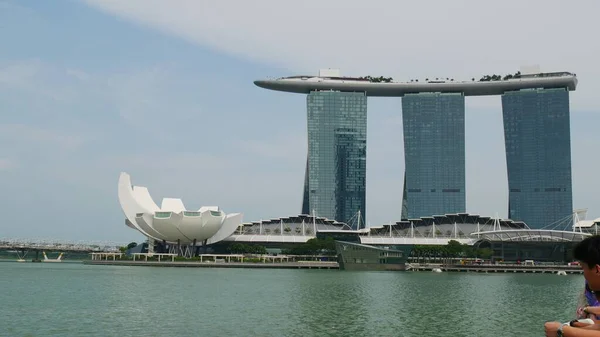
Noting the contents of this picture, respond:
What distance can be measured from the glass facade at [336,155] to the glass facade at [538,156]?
107 feet

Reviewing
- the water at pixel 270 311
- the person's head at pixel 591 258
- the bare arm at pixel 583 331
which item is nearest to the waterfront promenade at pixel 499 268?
the water at pixel 270 311

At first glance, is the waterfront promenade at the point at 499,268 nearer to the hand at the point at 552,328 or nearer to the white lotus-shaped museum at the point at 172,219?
the white lotus-shaped museum at the point at 172,219

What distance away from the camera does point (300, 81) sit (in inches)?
6693

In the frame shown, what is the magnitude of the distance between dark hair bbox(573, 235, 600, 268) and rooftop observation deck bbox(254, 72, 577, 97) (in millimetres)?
163680

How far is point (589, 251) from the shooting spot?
4.95m

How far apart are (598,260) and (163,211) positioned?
116947mm

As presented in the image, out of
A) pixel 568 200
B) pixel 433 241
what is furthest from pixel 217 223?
pixel 568 200

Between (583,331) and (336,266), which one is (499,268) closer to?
(336,266)

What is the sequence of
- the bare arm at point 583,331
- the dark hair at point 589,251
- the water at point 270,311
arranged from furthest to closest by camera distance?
the water at point 270,311 < the dark hair at point 589,251 < the bare arm at point 583,331

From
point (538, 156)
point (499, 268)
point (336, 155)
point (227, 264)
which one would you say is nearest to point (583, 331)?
point (227, 264)

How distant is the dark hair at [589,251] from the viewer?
493 cm

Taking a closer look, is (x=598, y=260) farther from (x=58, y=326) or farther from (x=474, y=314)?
(x=474, y=314)

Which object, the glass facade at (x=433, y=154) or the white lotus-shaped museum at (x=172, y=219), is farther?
the glass facade at (x=433, y=154)

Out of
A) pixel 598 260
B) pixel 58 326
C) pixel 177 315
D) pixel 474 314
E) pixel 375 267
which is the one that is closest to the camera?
pixel 598 260
